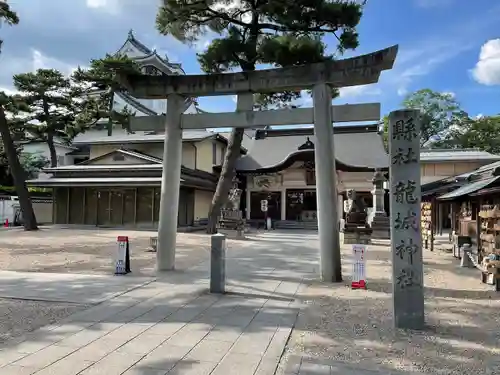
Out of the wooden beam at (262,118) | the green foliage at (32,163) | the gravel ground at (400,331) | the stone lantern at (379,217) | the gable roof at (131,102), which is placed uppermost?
the gable roof at (131,102)

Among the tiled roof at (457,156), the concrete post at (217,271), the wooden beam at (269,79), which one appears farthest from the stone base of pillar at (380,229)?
the concrete post at (217,271)

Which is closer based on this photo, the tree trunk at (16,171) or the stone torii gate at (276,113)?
the stone torii gate at (276,113)

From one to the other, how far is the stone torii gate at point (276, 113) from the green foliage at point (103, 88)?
671 inches

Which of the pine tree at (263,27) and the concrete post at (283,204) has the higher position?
the pine tree at (263,27)

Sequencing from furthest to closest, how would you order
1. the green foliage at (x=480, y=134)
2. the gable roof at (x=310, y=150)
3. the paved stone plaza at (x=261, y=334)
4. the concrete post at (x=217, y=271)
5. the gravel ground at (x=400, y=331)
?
the green foliage at (x=480, y=134) < the gable roof at (x=310, y=150) < the concrete post at (x=217, y=271) < the gravel ground at (x=400, y=331) < the paved stone plaza at (x=261, y=334)

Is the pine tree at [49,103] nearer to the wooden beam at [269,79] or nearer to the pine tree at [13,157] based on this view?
the pine tree at [13,157]

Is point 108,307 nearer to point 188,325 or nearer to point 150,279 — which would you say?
point 188,325

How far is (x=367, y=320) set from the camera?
18.4 ft

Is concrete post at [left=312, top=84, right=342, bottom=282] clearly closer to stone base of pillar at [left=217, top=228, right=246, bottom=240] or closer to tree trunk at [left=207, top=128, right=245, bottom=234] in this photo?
tree trunk at [left=207, top=128, right=245, bottom=234]

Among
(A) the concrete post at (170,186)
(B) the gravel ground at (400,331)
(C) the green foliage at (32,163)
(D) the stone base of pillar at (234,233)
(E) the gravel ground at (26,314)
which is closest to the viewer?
(B) the gravel ground at (400,331)

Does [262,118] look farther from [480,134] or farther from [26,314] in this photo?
[480,134]

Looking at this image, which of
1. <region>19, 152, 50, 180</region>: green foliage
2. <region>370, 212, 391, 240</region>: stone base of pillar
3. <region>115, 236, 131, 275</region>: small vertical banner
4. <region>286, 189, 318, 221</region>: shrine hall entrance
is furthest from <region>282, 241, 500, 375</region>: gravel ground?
<region>19, 152, 50, 180</region>: green foliage

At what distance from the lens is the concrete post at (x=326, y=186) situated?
26.8ft

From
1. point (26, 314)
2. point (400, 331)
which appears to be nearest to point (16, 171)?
point (26, 314)
